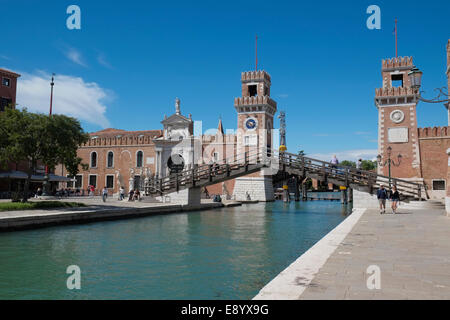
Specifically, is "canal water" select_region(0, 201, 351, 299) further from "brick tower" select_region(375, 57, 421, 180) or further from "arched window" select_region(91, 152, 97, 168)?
"arched window" select_region(91, 152, 97, 168)

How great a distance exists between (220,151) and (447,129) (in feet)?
77.5

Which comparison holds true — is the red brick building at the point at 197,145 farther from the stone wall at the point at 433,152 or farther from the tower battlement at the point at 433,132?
the stone wall at the point at 433,152

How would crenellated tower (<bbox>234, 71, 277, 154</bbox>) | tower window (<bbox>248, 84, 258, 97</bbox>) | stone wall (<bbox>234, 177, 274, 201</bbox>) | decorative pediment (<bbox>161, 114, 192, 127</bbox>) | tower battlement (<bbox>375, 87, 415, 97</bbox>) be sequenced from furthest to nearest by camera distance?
decorative pediment (<bbox>161, 114, 192, 127</bbox>), tower window (<bbox>248, 84, 258, 97</bbox>), crenellated tower (<bbox>234, 71, 277, 154</bbox>), stone wall (<bbox>234, 177, 274, 201</bbox>), tower battlement (<bbox>375, 87, 415, 97</bbox>)

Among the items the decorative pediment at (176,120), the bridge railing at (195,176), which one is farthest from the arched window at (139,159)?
the bridge railing at (195,176)

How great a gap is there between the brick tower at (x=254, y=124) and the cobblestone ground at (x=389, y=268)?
101 ft

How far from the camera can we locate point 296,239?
1223 centimetres

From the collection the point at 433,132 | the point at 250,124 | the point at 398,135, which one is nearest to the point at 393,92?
the point at 398,135

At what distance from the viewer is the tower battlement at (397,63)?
34.0 meters

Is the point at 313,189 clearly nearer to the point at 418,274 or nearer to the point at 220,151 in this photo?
the point at 220,151

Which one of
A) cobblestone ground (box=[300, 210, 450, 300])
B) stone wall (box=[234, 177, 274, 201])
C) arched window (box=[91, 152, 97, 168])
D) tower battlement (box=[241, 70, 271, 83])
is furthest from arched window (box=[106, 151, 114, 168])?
cobblestone ground (box=[300, 210, 450, 300])

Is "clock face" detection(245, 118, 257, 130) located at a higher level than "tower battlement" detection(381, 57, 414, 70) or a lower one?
→ lower

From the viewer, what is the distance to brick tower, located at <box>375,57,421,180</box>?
33125 mm

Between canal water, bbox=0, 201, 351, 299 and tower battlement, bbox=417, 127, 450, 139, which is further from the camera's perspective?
tower battlement, bbox=417, 127, 450, 139

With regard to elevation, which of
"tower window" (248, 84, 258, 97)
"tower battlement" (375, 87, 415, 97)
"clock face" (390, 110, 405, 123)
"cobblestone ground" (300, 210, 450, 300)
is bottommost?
"cobblestone ground" (300, 210, 450, 300)
